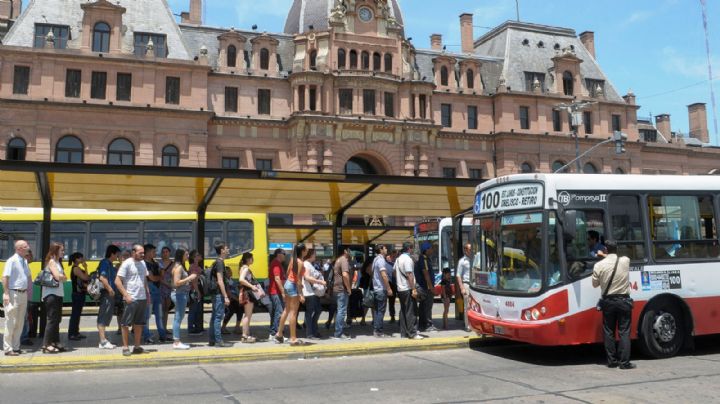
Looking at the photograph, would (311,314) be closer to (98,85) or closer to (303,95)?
(303,95)

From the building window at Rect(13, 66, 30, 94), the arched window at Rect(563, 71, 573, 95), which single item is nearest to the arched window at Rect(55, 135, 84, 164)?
the building window at Rect(13, 66, 30, 94)

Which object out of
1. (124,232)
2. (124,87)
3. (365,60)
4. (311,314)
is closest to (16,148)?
(124,87)

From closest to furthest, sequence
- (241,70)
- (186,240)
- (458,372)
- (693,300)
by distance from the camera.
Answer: (458,372)
(693,300)
(186,240)
(241,70)

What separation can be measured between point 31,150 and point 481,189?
3659 cm

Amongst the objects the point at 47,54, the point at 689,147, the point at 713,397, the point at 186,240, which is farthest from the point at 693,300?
the point at 689,147

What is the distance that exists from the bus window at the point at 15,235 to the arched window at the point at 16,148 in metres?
21.6

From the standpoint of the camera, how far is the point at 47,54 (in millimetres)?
39875

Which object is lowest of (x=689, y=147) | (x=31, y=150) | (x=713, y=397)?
(x=713, y=397)

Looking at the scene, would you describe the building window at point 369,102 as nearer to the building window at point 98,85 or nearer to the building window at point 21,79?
the building window at point 98,85

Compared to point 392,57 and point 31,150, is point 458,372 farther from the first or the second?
point 392,57

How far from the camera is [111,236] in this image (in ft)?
69.4

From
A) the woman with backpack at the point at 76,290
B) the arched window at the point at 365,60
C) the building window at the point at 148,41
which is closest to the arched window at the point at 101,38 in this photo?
the building window at the point at 148,41

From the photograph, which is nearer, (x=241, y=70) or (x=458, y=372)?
(x=458, y=372)

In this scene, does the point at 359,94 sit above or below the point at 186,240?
above
